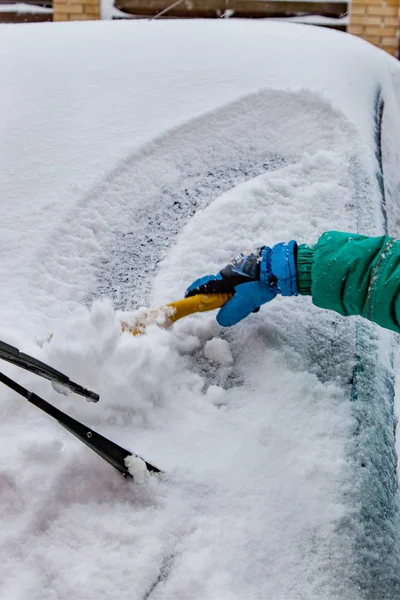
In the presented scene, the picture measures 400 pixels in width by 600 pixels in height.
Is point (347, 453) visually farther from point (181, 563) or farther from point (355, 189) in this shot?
point (355, 189)

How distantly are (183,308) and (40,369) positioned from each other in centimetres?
44

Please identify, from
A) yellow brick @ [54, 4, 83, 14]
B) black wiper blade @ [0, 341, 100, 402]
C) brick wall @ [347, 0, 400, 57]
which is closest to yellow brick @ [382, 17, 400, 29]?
brick wall @ [347, 0, 400, 57]

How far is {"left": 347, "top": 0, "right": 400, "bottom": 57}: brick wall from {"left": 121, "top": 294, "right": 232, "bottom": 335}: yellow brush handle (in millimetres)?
5869

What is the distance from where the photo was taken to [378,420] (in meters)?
1.32

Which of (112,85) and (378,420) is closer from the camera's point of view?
(378,420)

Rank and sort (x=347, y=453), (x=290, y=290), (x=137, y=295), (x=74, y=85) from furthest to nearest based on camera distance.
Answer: (x=74, y=85) < (x=137, y=295) < (x=290, y=290) < (x=347, y=453)

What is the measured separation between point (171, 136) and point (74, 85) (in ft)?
1.28

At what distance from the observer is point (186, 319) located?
155 centimetres

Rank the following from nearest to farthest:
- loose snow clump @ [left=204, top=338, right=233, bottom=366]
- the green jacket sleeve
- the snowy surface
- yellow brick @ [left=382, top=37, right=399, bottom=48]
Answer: the snowy surface < the green jacket sleeve < loose snow clump @ [left=204, top=338, right=233, bottom=366] < yellow brick @ [left=382, top=37, right=399, bottom=48]

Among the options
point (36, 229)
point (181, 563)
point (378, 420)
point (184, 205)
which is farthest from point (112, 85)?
point (181, 563)

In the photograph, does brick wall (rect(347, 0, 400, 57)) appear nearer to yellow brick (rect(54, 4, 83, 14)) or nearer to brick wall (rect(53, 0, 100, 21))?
brick wall (rect(53, 0, 100, 21))

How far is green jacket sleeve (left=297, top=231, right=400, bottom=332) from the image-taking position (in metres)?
1.34

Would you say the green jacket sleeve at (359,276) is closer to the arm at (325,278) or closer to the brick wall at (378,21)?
the arm at (325,278)

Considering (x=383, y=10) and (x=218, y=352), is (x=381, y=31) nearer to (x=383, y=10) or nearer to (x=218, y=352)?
(x=383, y=10)
